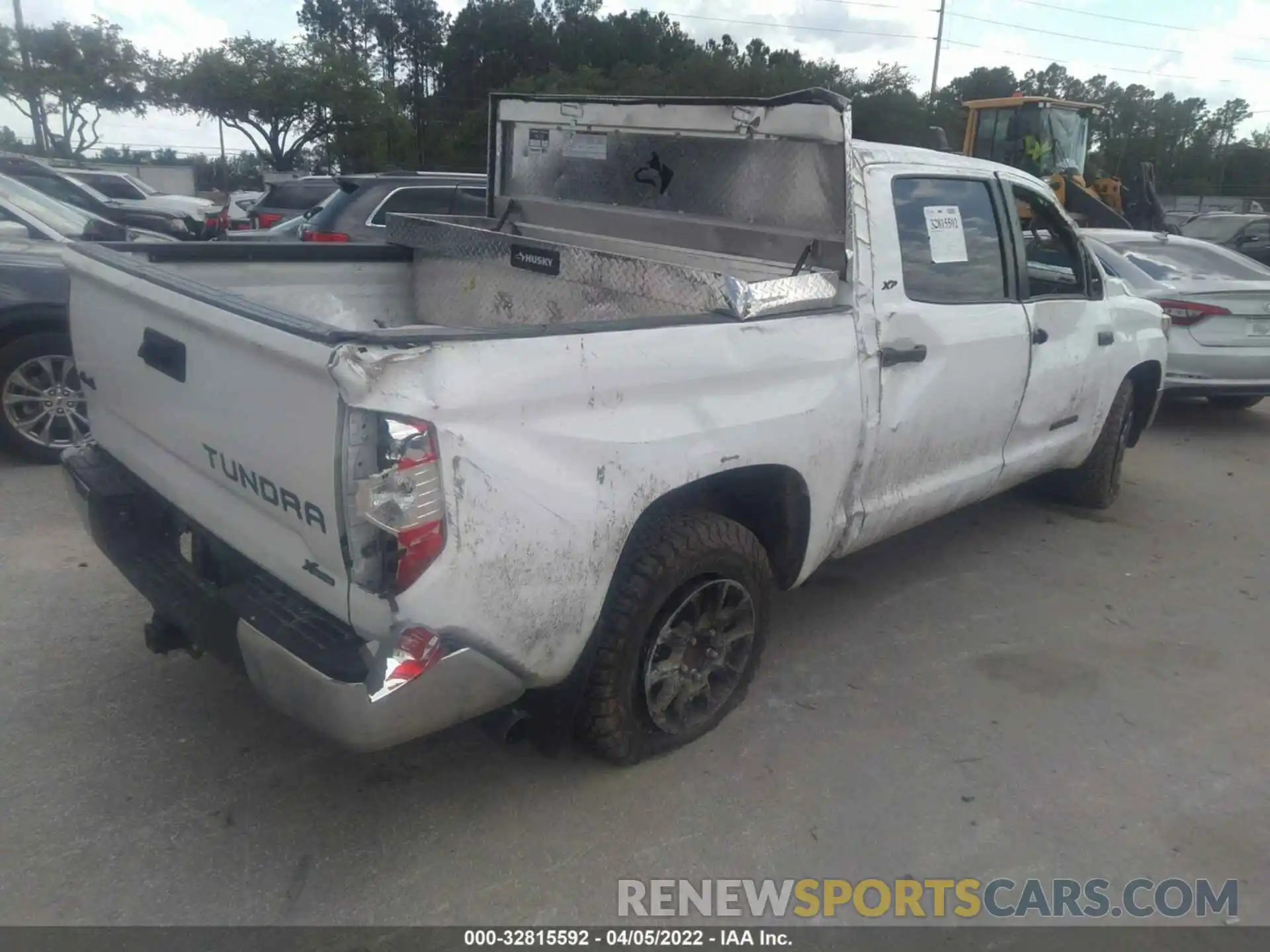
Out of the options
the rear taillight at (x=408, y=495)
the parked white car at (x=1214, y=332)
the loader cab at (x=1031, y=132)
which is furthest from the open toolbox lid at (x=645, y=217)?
the loader cab at (x=1031, y=132)

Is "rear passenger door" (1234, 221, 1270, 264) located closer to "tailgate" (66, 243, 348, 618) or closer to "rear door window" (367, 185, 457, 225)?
"rear door window" (367, 185, 457, 225)

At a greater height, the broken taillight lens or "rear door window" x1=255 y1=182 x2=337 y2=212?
"rear door window" x1=255 y1=182 x2=337 y2=212

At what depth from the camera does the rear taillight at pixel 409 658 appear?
7.83ft

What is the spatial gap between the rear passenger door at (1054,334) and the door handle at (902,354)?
0.99m

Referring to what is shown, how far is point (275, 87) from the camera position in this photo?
44531mm

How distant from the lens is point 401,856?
9.27 feet

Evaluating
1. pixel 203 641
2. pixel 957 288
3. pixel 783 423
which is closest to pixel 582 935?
pixel 203 641

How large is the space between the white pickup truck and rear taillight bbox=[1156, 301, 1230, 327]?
340 cm

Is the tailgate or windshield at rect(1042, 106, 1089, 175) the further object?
windshield at rect(1042, 106, 1089, 175)

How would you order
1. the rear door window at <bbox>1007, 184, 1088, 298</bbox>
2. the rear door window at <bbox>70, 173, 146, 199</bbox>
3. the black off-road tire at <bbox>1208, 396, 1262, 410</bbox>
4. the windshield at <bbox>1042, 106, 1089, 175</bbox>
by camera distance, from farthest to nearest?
the rear door window at <bbox>70, 173, 146, 199</bbox>, the windshield at <bbox>1042, 106, 1089, 175</bbox>, the black off-road tire at <bbox>1208, 396, 1262, 410</bbox>, the rear door window at <bbox>1007, 184, 1088, 298</bbox>

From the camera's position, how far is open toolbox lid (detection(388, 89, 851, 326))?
3.55 meters

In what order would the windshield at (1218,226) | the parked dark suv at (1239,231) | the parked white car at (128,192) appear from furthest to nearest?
the parked white car at (128,192)
the windshield at (1218,226)
the parked dark suv at (1239,231)

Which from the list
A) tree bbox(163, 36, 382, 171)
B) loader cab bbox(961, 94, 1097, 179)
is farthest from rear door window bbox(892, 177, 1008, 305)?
tree bbox(163, 36, 382, 171)

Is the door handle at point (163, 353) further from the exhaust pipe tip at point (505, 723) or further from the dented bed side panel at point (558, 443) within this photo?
the exhaust pipe tip at point (505, 723)
